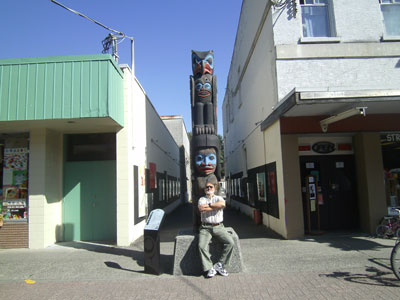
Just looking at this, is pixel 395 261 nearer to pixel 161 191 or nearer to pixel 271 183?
pixel 271 183

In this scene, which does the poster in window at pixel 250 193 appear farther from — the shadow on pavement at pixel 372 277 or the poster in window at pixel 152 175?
the shadow on pavement at pixel 372 277

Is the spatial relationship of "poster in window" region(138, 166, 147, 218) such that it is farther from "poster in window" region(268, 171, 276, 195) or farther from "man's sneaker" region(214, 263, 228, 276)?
"man's sneaker" region(214, 263, 228, 276)

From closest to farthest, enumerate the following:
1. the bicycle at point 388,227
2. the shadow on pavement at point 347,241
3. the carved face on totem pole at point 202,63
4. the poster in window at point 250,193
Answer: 1. the shadow on pavement at point 347,241
2. the bicycle at point 388,227
3. the carved face on totem pole at point 202,63
4. the poster in window at point 250,193

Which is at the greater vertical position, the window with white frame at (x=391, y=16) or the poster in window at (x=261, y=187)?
the window with white frame at (x=391, y=16)

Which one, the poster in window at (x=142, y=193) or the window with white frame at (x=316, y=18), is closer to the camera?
the window with white frame at (x=316, y=18)

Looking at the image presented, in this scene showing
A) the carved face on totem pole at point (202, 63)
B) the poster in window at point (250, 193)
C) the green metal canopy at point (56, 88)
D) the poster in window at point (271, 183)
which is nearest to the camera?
the green metal canopy at point (56, 88)

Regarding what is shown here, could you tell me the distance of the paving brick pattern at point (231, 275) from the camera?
14.6 ft

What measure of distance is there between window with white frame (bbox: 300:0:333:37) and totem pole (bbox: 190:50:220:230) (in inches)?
122

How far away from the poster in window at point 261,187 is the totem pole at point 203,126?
3.79m

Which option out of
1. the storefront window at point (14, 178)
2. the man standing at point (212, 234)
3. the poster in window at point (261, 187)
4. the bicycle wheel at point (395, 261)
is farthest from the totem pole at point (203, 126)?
the storefront window at point (14, 178)

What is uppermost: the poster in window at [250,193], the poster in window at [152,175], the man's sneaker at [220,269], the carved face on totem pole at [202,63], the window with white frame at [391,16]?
the window with white frame at [391,16]

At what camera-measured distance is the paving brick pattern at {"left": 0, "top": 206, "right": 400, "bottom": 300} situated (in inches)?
175

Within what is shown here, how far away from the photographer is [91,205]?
8.88 m

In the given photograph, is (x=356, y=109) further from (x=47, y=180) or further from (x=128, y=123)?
(x=47, y=180)
